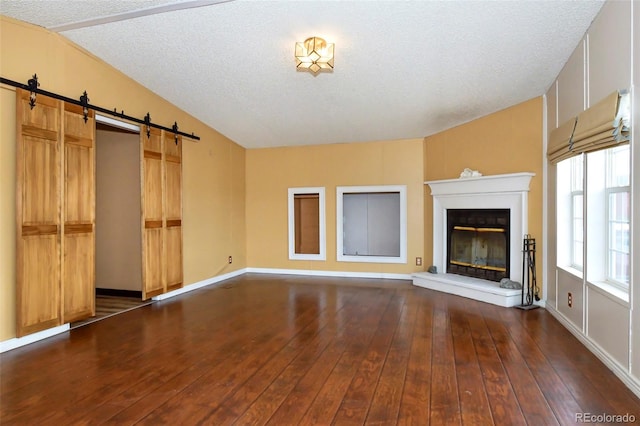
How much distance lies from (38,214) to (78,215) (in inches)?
16.4

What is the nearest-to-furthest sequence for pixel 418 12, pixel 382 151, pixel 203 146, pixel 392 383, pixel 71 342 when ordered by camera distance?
1. pixel 392 383
2. pixel 418 12
3. pixel 71 342
4. pixel 203 146
5. pixel 382 151

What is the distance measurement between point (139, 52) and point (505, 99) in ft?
14.1

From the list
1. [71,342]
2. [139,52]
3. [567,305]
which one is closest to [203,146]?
[139,52]

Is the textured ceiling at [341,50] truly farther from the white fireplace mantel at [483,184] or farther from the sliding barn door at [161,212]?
the white fireplace mantel at [483,184]

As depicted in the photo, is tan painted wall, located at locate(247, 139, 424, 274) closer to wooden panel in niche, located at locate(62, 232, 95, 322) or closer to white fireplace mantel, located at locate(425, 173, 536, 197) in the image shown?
white fireplace mantel, located at locate(425, 173, 536, 197)

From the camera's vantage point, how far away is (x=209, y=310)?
4.51m

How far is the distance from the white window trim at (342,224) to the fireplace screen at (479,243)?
0.78m

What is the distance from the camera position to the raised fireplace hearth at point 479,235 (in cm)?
475

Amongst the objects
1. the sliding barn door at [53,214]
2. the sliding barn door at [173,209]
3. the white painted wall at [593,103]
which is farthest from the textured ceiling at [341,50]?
the sliding barn door at [53,214]

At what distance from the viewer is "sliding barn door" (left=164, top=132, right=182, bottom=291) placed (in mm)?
5074

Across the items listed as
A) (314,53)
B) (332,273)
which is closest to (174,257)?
(332,273)

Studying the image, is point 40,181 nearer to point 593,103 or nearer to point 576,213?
point 593,103

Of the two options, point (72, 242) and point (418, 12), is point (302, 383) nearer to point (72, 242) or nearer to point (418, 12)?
point (72, 242)

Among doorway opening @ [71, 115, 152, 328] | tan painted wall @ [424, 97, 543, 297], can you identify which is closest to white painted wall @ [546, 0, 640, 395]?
tan painted wall @ [424, 97, 543, 297]
